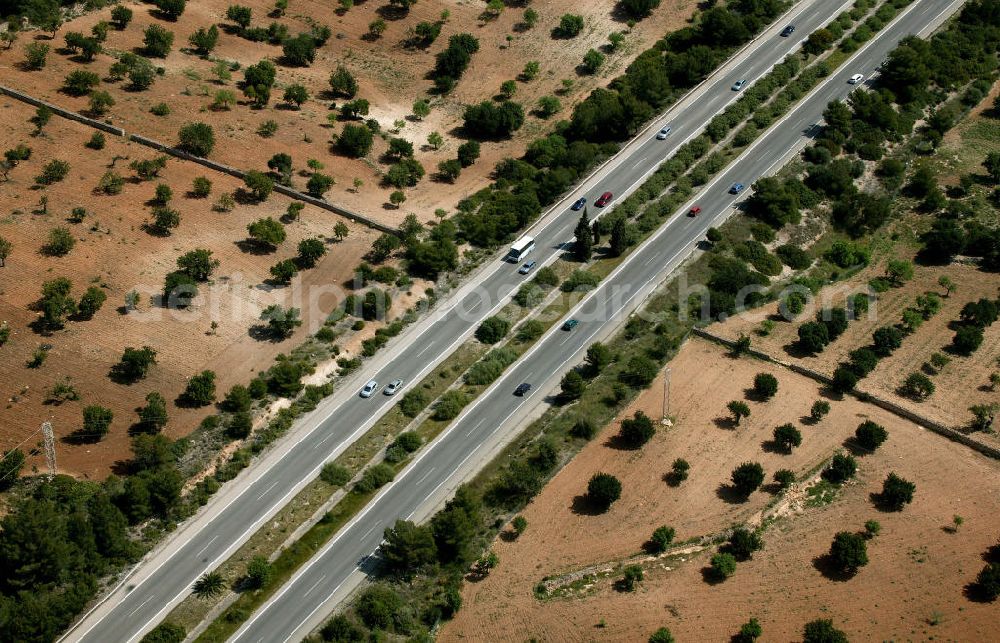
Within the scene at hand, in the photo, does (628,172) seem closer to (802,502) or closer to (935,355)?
(935,355)

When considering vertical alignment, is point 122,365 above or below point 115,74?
below

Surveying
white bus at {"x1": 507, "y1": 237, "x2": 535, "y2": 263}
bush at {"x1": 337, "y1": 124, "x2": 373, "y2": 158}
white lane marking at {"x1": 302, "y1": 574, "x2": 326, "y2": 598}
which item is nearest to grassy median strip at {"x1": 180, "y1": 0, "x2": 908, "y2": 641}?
white lane marking at {"x1": 302, "y1": 574, "x2": 326, "y2": 598}

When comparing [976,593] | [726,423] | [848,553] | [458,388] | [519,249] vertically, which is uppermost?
[519,249]

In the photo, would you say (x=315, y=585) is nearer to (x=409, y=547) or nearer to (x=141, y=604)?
(x=409, y=547)

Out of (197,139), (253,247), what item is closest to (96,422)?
(253,247)

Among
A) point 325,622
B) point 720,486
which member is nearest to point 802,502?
point 720,486

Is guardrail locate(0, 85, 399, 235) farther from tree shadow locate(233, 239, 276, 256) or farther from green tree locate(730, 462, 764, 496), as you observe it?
green tree locate(730, 462, 764, 496)
